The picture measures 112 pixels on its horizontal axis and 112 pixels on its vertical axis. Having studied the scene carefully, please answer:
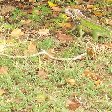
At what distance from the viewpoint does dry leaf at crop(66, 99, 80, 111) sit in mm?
3787

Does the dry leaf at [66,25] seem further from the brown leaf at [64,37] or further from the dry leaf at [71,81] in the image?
the dry leaf at [71,81]

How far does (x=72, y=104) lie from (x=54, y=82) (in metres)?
0.41

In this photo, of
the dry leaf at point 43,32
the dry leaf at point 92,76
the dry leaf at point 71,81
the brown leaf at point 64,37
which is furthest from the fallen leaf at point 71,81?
the dry leaf at point 43,32

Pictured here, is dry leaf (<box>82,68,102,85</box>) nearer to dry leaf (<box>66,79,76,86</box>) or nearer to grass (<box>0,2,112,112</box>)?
grass (<box>0,2,112,112</box>)

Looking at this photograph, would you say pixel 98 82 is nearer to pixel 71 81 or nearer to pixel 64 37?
pixel 71 81

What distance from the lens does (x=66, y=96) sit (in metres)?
3.95

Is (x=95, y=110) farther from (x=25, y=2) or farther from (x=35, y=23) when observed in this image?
(x=25, y=2)

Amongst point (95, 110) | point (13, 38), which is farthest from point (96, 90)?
point (13, 38)

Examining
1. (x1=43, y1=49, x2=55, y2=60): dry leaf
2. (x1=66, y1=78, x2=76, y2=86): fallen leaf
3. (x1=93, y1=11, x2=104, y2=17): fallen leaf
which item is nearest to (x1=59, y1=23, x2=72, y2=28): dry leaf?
(x1=93, y1=11, x2=104, y2=17): fallen leaf

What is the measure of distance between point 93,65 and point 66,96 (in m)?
0.66

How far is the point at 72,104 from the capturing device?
382 centimetres

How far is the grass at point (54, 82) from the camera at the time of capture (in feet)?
12.5

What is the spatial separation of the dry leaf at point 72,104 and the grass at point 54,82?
0.04 metres

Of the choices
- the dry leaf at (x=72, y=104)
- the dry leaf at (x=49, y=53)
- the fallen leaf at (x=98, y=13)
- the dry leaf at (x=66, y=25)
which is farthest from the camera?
the fallen leaf at (x=98, y=13)
